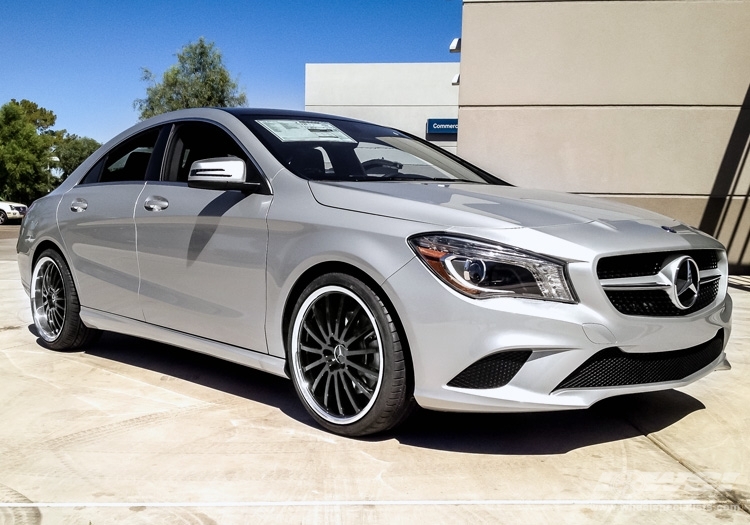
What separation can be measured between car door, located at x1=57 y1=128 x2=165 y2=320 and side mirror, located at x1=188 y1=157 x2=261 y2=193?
897 millimetres

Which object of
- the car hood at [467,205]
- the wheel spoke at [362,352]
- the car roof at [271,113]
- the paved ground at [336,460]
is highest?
the car roof at [271,113]

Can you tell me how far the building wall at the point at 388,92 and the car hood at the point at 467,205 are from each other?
32.1 meters

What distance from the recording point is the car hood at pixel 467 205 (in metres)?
3.21

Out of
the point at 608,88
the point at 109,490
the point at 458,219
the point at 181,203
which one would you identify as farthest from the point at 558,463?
the point at 608,88

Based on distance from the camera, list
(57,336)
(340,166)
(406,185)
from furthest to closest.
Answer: (57,336) < (340,166) < (406,185)

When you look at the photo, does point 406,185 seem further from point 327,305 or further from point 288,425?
point 288,425

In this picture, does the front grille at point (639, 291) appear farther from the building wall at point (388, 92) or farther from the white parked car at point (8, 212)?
the building wall at point (388, 92)

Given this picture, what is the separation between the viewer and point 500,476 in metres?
3.06

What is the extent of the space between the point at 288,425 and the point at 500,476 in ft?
3.64

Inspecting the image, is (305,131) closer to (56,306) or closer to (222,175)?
(222,175)

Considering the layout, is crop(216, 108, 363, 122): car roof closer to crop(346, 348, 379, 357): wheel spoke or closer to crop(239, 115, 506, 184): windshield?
crop(239, 115, 506, 184): windshield

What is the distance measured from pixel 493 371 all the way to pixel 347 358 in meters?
0.69

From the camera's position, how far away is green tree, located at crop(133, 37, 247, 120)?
5156 cm

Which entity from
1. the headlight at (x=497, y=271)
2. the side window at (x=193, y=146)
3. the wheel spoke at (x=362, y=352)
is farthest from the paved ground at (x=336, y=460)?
the side window at (x=193, y=146)
